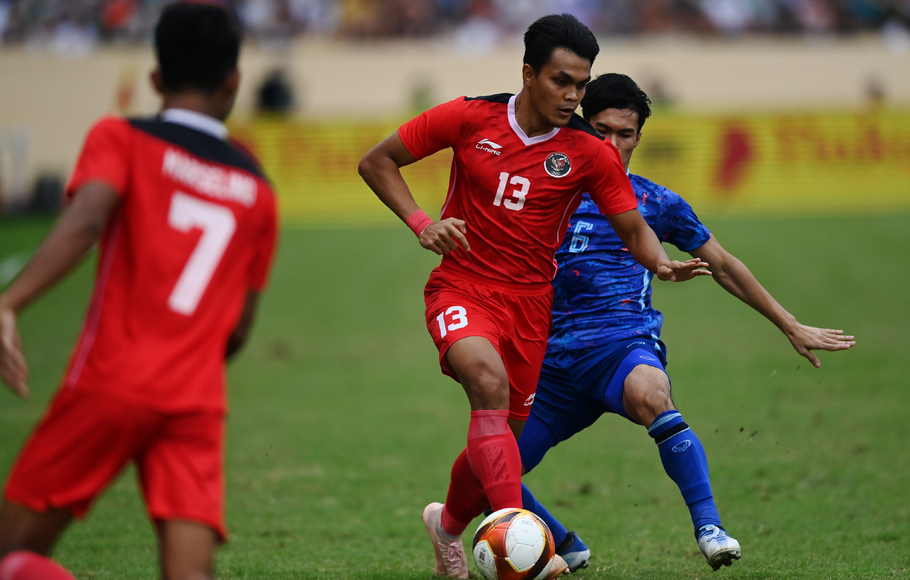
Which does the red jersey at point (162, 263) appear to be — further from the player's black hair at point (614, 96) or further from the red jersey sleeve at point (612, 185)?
the player's black hair at point (614, 96)

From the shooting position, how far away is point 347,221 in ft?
78.2

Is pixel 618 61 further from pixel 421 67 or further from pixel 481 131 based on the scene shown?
pixel 481 131

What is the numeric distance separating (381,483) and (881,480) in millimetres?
3335

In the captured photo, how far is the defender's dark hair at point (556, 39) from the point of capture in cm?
470

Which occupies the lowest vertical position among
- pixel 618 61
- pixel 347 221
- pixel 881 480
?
pixel 347 221

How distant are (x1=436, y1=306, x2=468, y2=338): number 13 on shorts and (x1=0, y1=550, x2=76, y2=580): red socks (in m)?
2.08

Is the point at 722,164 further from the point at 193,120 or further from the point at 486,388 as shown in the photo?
the point at 193,120

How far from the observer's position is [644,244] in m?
4.77

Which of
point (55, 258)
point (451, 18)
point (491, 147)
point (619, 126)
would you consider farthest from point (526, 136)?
point (451, 18)

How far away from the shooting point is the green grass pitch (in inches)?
225

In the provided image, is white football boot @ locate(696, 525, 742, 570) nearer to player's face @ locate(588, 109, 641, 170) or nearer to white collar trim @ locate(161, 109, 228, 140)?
player's face @ locate(588, 109, 641, 170)

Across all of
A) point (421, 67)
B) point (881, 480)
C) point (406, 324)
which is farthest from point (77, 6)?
point (881, 480)

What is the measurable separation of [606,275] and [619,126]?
76 centimetres

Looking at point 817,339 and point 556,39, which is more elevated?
point 556,39
